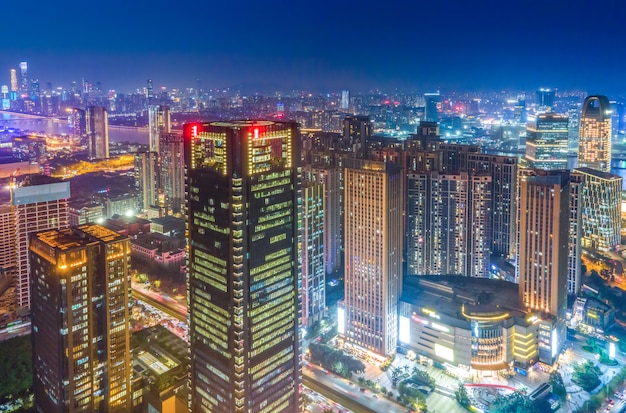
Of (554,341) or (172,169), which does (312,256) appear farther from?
(172,169)

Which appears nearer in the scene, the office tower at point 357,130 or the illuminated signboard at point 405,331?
the illuminated signboard at point 405,331

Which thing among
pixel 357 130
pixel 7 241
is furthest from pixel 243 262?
pixel 357 130

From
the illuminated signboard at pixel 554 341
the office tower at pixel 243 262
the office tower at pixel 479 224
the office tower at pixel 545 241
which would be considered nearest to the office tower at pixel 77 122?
the office tower at pixel 479 224

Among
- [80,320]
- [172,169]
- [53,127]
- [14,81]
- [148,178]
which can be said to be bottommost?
[80,320]

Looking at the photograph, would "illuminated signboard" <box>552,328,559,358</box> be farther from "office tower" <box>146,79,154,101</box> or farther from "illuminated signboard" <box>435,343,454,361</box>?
"office tower" <box>146,79,154,101</box>

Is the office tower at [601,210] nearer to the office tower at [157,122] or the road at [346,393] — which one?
the road at [346,393]

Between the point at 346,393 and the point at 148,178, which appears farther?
the point at 148,178
